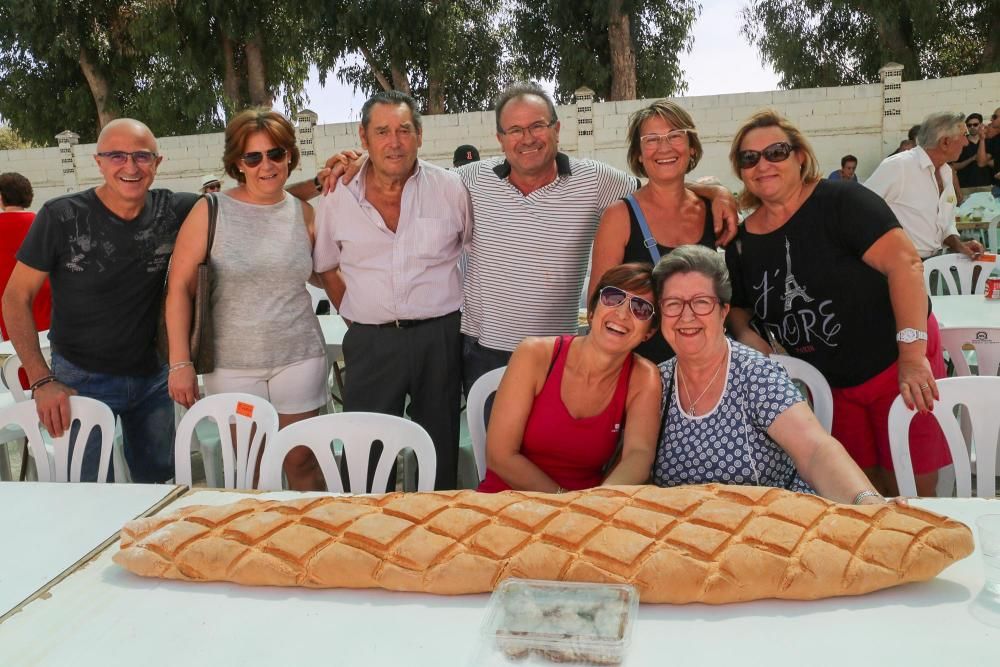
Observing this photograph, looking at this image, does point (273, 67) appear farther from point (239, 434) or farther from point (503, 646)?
point (503, 646)

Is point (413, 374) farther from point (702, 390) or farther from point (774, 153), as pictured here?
point (774, 153)

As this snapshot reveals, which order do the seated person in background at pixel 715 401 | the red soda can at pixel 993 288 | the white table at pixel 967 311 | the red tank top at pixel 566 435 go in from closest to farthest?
the seated person in background at pixel 715 401 < the red tank top at pixel 566 435 < the white table at pixel 967 311 < the red soda can at pixel 993 288

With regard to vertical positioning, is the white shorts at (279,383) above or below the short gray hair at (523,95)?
below

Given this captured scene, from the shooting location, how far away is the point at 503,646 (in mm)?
1384

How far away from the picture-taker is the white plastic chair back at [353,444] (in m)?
2.48

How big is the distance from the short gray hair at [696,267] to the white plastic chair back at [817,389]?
59cm

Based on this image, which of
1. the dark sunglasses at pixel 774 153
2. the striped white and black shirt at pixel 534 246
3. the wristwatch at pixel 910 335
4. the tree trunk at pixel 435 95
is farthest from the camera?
the tree trunk at pixel 435 95

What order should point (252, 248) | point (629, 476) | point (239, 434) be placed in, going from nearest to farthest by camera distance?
point (629, 476)
point (239, 434)
point (252, 248)

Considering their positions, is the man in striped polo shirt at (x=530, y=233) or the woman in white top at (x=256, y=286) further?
the man in striped polo shirt at (x=530, y=233)

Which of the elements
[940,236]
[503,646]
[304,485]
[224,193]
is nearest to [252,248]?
[224,193]

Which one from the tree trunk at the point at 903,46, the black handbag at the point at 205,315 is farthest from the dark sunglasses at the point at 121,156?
the tree trunk at the point at 903,46

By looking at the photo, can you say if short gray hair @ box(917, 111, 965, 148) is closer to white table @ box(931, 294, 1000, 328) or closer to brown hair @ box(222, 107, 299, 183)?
white table @ box(931, 294, 1000, 328)

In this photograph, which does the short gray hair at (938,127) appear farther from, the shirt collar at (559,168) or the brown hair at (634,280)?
the brown hair at (634,280)

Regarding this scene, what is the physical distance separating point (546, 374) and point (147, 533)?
1.20 meters
